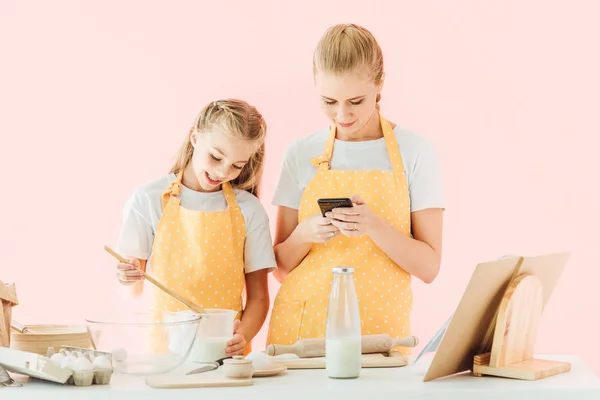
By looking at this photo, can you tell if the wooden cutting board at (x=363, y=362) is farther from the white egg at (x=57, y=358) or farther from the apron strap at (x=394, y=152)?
the apron strap at (x=394, y=152)

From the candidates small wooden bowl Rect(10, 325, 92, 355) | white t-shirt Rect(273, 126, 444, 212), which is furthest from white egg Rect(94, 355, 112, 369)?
white t-shirt Rect(273, 126, 444, 212)

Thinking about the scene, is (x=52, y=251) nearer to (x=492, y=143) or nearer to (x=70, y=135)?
(x=70, y=135)

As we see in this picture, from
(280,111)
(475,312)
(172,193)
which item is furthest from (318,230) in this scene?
(280,111)

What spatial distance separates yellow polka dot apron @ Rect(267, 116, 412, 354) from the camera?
2.32 metres

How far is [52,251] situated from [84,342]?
1851mm

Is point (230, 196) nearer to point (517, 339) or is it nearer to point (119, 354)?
point (119, 354)

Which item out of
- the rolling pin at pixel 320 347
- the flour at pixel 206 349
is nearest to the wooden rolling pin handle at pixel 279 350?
the rolling pin at pixel 320 347

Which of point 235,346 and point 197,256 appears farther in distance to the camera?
point 197,256

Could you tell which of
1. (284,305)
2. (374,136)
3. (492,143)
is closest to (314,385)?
(284,305)

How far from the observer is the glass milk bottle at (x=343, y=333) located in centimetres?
164

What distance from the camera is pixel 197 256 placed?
237 cm

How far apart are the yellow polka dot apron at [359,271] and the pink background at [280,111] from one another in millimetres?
1234

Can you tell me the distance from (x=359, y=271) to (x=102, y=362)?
2.89ft

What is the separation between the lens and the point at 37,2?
3.65 m
